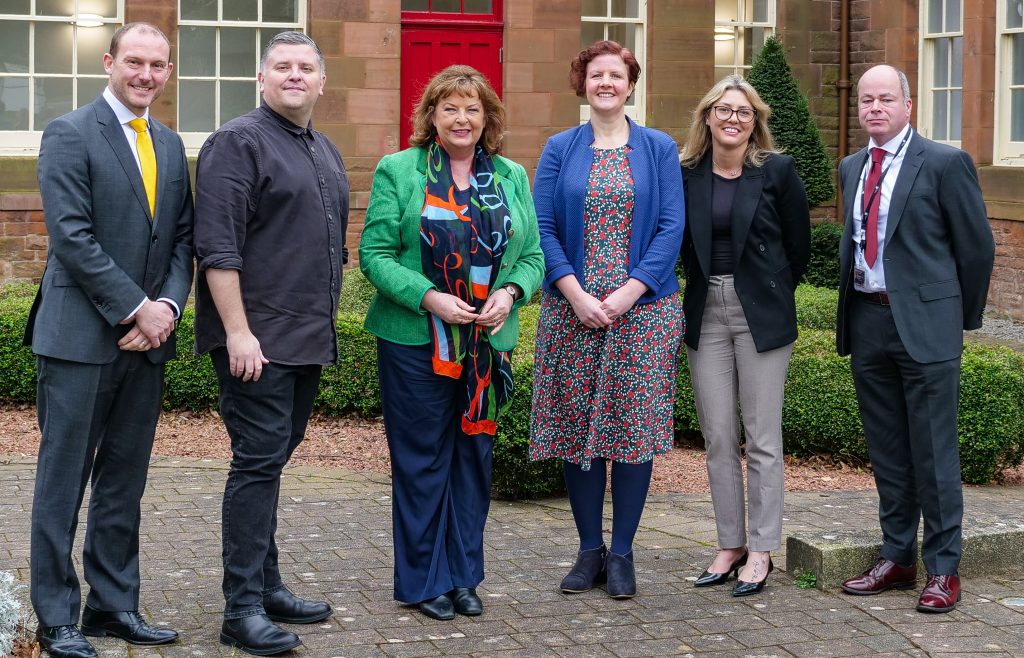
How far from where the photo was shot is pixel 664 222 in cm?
526

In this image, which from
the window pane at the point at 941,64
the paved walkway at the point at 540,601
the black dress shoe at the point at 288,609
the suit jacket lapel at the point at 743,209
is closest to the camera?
the paved walkway at the point at 540,601

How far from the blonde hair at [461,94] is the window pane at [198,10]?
9336mm

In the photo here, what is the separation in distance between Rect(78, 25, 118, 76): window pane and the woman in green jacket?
949 centimetres

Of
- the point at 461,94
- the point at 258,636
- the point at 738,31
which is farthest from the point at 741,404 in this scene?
the point at 738,31

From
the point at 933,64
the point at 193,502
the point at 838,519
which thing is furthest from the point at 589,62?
the point at 933,64

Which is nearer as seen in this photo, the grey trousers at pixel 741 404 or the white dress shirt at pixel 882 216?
the white dress shirt at pixel 882 216

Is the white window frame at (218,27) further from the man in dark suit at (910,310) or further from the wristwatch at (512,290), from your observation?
the man in dark suit at (910,310)

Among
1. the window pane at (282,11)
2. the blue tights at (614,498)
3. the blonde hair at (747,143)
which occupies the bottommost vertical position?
the blue tights at (614,498)

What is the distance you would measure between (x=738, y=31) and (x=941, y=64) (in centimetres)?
244

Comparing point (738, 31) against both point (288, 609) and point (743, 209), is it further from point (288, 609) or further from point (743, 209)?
point (288, 609)

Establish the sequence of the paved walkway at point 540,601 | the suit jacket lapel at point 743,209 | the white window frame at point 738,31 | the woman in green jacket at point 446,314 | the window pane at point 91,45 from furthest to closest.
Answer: the white window frame at point 738,31 < the window pane at point 91,45 < the suit jacket lapel at point 743,209 < the woman in green jacket at point 446,314 < the paved walkway at point 540,601

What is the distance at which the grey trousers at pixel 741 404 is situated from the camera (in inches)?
208

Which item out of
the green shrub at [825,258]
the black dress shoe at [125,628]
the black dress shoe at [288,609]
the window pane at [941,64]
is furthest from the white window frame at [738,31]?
the black dress shoe at [125,628]

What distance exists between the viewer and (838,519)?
6.52 metres
